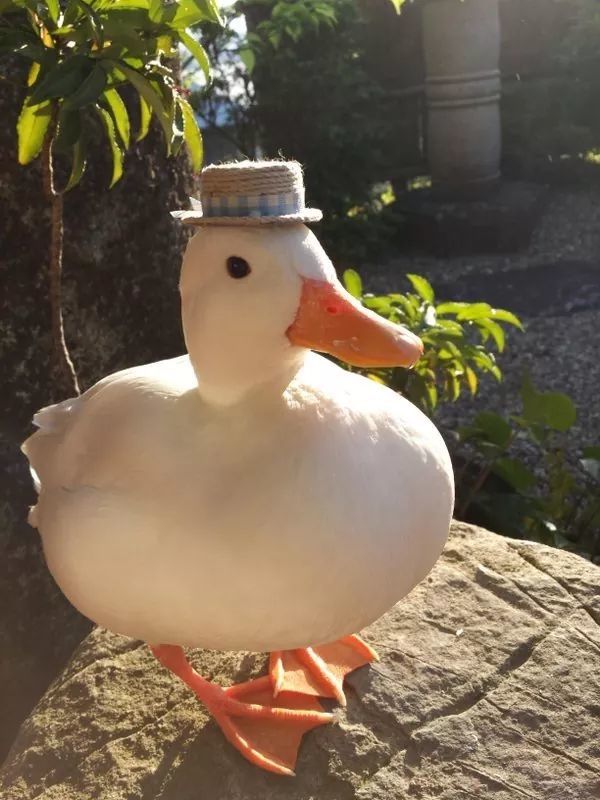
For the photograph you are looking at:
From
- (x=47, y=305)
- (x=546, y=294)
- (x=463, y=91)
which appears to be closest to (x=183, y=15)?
(x=47, y=305)

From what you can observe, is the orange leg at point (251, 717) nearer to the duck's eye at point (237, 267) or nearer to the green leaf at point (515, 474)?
the duck's eye at point (237, 267)

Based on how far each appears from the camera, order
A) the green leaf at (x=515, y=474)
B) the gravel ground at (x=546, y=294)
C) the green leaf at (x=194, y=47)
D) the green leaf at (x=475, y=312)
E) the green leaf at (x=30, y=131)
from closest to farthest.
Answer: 1. the green leaf at (x=194, y=47)
2. the green leaf at (x=30, y=131)
3. the green leaf at (x=475, y=312)
4. the green leaf at (x=515, y=474)
5. the gravel ground at (x=546, y=294)

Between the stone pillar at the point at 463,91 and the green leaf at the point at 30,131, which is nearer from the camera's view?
the green leaf at the point at 30,131

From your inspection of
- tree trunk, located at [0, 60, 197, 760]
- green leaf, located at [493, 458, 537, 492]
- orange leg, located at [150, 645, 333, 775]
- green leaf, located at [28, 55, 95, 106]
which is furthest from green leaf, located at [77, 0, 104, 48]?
green leaf, located at [493, 458, 537, 492]

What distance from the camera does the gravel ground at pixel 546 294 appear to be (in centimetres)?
345

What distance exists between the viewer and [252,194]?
0.87 metres

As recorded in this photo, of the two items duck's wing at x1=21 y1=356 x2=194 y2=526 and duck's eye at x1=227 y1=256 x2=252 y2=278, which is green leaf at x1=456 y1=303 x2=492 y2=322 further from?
duck's eye at x1=227 y1=256 x2=252 y2=278

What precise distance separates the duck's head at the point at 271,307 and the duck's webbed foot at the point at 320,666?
54 cm

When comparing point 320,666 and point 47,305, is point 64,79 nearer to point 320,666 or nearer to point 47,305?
point 47,305

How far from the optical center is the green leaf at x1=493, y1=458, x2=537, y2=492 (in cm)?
227

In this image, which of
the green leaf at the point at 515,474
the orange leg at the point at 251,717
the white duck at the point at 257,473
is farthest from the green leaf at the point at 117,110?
the green leaf at the point at 515,474

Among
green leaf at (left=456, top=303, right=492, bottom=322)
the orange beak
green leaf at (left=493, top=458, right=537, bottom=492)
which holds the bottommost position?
green leaf at (left=493, top=458, right=537, bottom=492)

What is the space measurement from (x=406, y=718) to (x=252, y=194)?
77 centimetres

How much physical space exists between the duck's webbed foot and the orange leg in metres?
0.03
